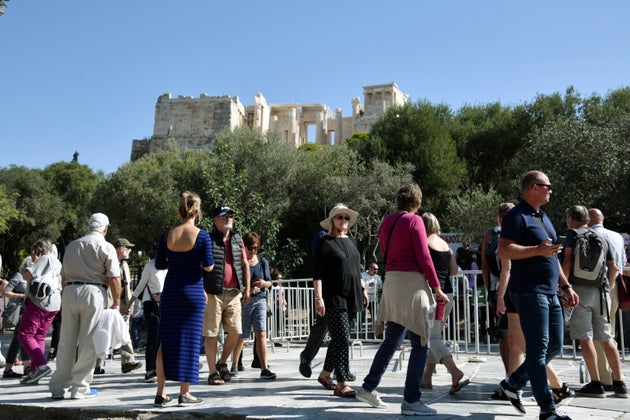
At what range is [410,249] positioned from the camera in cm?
459

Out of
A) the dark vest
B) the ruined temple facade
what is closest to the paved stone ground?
the dark vest

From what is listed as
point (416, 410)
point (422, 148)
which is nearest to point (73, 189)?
point (422, 148)

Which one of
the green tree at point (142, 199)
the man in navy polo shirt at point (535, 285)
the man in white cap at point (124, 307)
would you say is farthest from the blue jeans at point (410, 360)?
the green tree at point (142, 199)

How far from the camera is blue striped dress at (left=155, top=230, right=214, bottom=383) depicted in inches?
193

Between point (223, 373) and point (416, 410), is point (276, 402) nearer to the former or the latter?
point (416, 410)

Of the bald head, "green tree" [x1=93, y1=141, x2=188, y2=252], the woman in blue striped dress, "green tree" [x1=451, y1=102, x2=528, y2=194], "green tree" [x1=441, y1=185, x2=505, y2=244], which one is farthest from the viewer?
"green tree" [x1=451, y1=102, x2=528, y2=194]

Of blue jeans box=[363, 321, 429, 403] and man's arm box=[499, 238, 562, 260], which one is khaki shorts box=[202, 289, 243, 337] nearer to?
blue jeans box=[363, 321, 429, 403]

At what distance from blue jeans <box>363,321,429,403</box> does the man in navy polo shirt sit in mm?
660

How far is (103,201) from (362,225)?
1455 centimetres

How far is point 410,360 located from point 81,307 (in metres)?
3.01

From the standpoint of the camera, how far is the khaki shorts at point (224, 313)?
605cm

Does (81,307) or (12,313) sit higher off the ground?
(81,307)

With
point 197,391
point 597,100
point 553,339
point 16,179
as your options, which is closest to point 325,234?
point 197,391

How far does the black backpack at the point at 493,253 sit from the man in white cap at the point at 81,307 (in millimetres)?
3448
